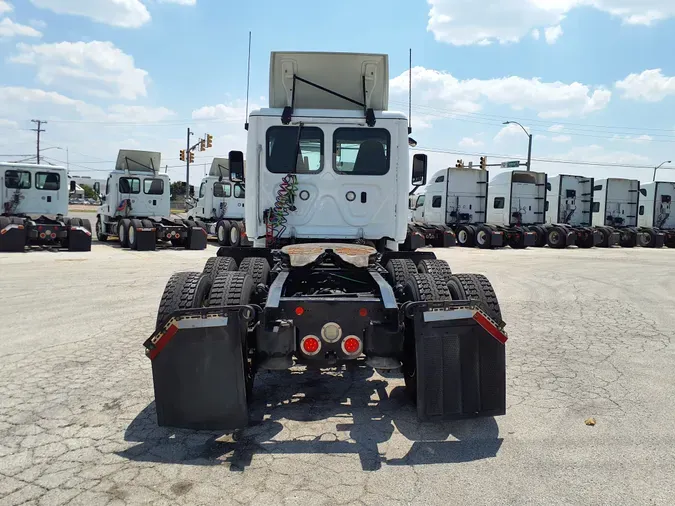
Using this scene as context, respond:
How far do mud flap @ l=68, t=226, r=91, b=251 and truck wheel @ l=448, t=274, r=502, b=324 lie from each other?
16126 millimetres

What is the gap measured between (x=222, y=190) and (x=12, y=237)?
32.1 ft

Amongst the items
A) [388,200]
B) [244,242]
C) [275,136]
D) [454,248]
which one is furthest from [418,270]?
[454,248]

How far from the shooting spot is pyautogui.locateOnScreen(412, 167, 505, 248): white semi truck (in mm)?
24284

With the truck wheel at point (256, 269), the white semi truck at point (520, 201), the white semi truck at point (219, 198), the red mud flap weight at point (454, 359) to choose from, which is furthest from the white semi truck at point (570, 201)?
the red mud flap weight at point (454, 359)

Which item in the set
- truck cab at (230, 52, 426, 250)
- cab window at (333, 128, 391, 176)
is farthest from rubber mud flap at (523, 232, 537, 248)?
cab window at (333, 128, 391, 176)

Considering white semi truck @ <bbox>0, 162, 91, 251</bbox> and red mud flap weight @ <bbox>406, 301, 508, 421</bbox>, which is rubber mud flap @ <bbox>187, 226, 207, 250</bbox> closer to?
white semi truck @ <bbox>0, 162, 91, 251</bbox>

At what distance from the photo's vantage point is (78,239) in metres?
17.4

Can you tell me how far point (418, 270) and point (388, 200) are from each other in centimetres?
146

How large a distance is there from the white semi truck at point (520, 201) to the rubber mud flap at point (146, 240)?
1575cm

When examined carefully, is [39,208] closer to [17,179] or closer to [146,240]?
[17,179]

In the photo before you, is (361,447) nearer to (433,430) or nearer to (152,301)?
(433,430)

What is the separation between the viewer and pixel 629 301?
9875mm

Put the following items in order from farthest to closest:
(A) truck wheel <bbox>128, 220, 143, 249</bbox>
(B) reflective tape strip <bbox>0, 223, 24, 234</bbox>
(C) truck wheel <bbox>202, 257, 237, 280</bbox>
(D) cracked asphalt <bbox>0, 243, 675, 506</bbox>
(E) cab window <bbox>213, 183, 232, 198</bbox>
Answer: (E) cab window <bbox>213, 183, 232, 198</bbox> < (A) truck wheel <bbox>128, 220, 143, 249</bbox> < (B) reflective tape strip <bbox>0, 223, 24, 234</bbox> < (C) truck wheel <bbox>202, 257, 237, 280</bbox> < (D) cracked asphalt <bbox>0, 243, 675, 506</bbox>

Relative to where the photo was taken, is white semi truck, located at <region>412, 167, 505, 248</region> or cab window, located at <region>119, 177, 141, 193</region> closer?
cab window, located at <region>119, 177, 141, 193</region>
